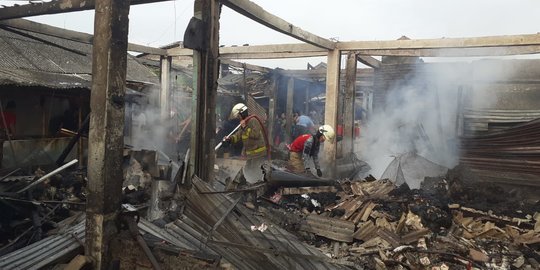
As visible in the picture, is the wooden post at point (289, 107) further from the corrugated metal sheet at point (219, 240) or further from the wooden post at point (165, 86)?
the corrugated metal sheet at point (219, 240)

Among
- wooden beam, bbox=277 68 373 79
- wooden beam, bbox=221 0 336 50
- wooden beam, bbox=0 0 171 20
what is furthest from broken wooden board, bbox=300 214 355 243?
wooden beam, bbox=277 68 373 79

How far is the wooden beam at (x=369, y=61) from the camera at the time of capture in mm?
11736

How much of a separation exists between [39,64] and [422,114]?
12576mm

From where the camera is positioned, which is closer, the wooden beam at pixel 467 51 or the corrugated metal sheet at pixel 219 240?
the corrugated metal sheet at pixel 219 240

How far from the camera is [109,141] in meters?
3.86

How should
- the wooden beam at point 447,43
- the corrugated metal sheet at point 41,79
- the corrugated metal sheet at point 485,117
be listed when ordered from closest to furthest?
the wooden beam at point 447,43 < the corrugated metal sheet at point 41,79 < the corrugated metal sheet at point 485,117

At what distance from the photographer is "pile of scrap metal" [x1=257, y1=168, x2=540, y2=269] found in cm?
547

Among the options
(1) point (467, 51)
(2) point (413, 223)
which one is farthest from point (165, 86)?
(2) point (413, 223)

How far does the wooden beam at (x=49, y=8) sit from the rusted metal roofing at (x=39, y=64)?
155cm

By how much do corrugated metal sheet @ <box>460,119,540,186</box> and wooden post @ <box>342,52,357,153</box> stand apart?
11.3ft

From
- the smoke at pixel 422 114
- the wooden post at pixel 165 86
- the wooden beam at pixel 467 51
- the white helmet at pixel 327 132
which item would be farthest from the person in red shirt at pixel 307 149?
the wooden post at pixel 165 86

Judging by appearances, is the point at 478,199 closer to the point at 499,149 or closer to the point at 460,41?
the point at 499,149

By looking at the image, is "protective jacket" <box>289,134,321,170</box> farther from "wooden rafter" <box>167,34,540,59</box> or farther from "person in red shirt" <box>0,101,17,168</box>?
"person in red shirt" <box>0,101,17,168</box>

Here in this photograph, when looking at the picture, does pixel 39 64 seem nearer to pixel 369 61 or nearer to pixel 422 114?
pixel 369 61
